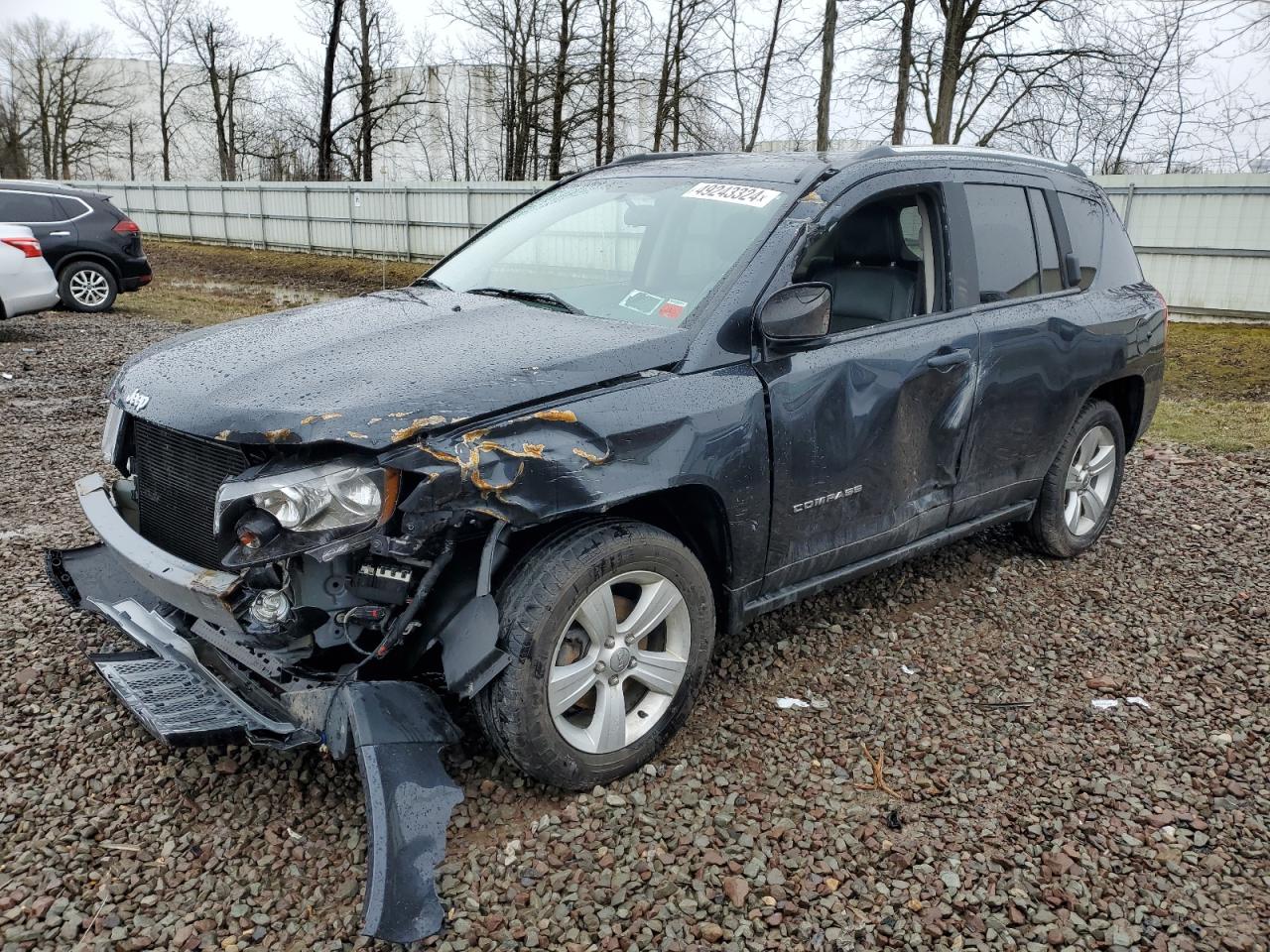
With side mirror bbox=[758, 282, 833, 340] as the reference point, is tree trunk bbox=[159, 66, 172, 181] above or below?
above

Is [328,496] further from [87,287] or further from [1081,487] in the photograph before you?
[87,287]

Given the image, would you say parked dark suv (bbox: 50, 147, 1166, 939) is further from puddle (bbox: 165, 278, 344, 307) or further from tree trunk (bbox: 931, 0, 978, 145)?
tree trunk (bbox: 931, 0, 978, 145)

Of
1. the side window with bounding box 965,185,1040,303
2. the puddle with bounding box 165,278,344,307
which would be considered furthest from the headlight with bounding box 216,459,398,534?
the puddle with bounding box 165,278,344,307

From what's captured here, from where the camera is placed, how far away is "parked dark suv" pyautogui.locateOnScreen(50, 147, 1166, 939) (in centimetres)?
253

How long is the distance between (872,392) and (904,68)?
18.6m

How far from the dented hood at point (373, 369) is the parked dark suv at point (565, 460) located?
12mm

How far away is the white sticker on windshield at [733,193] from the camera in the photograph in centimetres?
345

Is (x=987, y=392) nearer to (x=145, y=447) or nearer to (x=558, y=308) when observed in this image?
(x=558, y=308)

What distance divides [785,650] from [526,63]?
106ft

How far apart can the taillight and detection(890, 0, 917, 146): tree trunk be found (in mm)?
15245

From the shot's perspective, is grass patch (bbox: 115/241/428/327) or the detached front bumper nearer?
the detached front bumper

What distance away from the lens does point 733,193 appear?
3.56 m

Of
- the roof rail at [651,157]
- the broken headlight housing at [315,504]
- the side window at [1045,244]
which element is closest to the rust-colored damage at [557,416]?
the broken headlight housing at [315,504]

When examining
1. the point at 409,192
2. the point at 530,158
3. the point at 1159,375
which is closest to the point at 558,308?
the point at 1159,375
